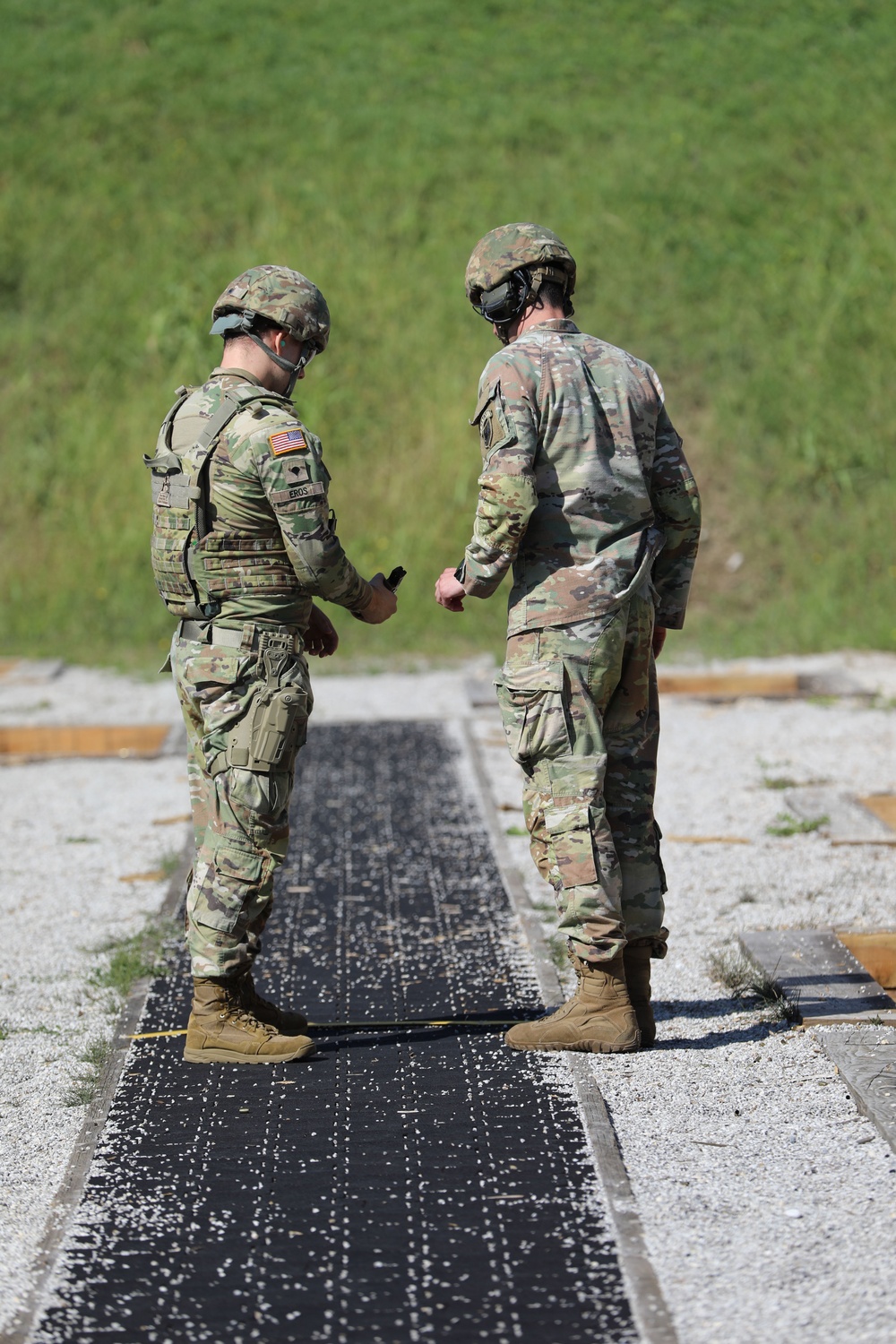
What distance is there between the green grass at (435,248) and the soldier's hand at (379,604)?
24.3 ft

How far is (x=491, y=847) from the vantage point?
6336 mm

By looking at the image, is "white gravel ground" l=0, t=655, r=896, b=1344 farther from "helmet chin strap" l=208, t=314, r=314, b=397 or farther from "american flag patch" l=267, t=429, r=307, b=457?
"helmet chin strap" l=208, t=314, r=314, b=397

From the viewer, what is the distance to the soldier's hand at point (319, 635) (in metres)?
4.18

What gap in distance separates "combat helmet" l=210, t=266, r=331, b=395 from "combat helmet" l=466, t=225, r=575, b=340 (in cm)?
42

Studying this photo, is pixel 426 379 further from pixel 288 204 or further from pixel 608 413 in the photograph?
pixel 608 413

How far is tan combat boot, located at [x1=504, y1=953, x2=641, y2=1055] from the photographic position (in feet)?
12.9

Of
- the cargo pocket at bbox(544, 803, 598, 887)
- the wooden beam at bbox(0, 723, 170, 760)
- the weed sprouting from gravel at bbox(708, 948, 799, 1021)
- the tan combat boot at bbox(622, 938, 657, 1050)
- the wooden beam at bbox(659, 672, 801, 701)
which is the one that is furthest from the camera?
the wooden beam at bbox(659, 672, 801, 701)

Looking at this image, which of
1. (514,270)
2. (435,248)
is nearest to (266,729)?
(514,270)

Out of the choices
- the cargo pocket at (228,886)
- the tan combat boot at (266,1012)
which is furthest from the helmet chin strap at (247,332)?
the tan combat boot at (266,1012)

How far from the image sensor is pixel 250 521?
3.88 metres

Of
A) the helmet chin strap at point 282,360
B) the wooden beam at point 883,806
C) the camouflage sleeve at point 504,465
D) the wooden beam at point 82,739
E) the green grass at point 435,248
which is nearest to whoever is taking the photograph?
the camouflage sleeve at point 504,465

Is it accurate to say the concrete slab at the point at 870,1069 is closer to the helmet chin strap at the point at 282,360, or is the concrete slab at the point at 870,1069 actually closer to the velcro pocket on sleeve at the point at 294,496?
the velcro pocket on sleeve at the point at 294,496

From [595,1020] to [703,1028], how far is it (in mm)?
447

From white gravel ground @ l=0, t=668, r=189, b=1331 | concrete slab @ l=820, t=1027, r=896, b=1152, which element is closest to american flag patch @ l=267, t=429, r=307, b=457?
white gravel ground @ l=0, t=668, r=189, b=1331
